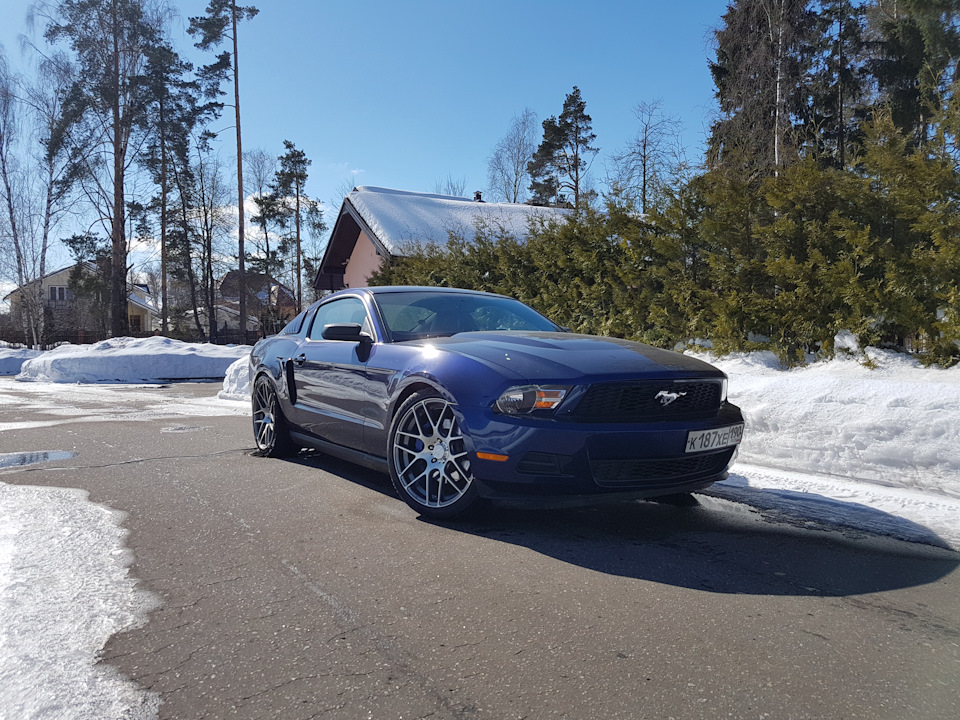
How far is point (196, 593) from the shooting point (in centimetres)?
282

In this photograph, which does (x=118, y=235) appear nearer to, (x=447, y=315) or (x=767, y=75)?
(x=767, y=75)

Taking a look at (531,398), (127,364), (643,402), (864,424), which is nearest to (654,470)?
(643,402)

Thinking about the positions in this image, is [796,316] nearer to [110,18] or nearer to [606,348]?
[606,348]

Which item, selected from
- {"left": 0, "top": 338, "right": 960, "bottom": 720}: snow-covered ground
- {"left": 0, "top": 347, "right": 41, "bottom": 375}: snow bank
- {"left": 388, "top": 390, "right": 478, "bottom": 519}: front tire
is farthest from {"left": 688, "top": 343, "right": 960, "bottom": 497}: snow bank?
{"left": 0, "top": 347, "right": 41, "bottom": 375}: snow bank

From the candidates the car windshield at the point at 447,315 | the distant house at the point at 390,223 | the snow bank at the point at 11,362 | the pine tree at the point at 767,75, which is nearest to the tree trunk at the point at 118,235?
the snow bank at the point at 11,362

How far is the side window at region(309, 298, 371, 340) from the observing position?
200 inches

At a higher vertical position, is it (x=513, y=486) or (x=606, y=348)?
(x=606, y=348)

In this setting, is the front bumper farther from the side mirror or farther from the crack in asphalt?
the side mirror

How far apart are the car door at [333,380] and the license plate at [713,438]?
2011 mm

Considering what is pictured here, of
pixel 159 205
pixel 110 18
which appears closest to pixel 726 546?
pixel 110 18

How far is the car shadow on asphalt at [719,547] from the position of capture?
3.01m

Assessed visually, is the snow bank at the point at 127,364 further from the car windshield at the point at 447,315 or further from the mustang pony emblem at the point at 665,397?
the mustang pony emblem at the point at 665,397

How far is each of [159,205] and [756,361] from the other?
3787 centimetres

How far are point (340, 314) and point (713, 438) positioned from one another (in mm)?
3041
